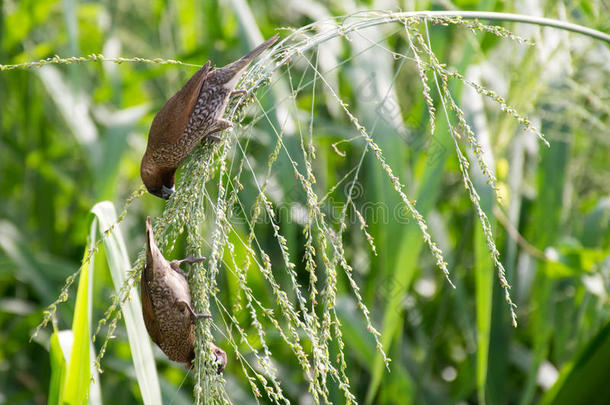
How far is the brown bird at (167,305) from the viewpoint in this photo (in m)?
0.61

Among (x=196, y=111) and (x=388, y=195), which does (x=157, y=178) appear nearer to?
(x=196, y=111)

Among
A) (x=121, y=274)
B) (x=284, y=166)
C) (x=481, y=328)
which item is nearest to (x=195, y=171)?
(x=121, y=274)

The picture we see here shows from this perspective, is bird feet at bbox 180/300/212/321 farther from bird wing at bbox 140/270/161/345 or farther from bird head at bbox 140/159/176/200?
bird head at bbox 140/159/176/200

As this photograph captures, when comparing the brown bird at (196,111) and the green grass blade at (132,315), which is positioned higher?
the brown bird at (196,111)

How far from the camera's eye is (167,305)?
24.3 inches

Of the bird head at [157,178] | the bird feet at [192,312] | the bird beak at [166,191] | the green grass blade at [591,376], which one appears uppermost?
the bird head at [157,178]

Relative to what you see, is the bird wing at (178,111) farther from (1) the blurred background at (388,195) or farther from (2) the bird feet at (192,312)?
(1) the blurred background at (388,195)

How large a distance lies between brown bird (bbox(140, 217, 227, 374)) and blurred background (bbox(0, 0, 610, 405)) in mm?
553

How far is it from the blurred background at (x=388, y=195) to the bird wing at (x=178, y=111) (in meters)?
0.46

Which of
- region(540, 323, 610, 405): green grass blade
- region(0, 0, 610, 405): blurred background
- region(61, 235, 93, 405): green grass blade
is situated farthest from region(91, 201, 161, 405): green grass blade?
region(540, 323, 610, 405): green grass blade

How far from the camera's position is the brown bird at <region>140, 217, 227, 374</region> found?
61 centimetres

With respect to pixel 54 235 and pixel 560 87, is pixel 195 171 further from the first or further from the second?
pixel 54 235

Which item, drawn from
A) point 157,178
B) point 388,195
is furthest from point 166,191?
point 388,195

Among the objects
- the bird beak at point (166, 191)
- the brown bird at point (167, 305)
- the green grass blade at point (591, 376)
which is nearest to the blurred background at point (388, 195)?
the green grass blade at point (591, 376)
